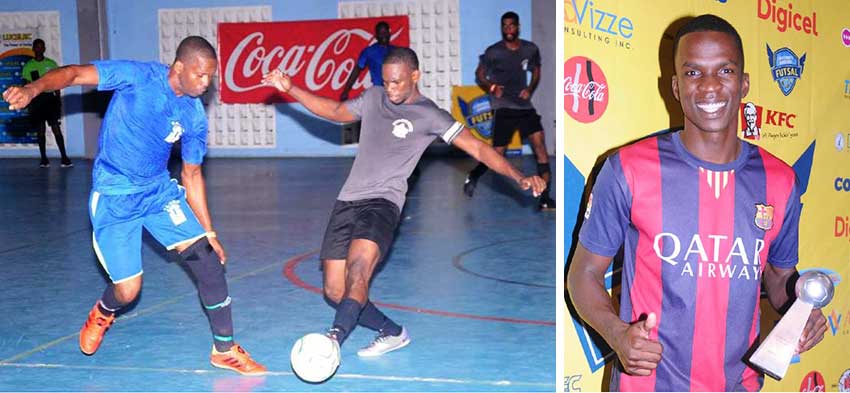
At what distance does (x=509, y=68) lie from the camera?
1275 cm

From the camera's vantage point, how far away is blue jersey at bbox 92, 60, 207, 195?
566 cm

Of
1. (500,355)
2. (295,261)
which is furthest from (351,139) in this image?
(500,355)

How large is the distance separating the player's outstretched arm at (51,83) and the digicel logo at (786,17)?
10.6 ft

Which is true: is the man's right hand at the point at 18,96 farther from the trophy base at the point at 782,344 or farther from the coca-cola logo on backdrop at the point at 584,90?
the trophy base at the point at 782,344

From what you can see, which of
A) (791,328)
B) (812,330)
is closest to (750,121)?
(812,330)

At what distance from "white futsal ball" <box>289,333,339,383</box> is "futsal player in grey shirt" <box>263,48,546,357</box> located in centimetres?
81

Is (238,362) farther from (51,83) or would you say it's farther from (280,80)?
(51,83)

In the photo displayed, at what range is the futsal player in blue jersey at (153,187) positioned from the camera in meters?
5.67

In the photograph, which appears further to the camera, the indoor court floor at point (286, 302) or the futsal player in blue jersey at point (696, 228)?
the indoor court floor at point (286, 302)

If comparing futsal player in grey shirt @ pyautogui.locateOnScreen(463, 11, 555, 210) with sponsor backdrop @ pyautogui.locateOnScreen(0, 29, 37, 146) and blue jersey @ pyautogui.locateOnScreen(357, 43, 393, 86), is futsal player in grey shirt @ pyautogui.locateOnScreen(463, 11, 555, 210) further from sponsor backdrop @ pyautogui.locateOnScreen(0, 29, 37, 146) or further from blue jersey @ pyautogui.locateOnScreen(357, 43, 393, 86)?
sponsor backdrop @ pyautogui.locateOnScreen(0, 29, 37, 146)

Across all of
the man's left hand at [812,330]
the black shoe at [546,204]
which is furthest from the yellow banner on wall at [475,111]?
the man's left hand at [812,330]

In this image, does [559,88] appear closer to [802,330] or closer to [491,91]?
[802,330]

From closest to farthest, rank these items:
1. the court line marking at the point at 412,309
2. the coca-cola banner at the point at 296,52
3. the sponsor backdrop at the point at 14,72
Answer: the court line marking at the point at 412,309
the coca-cola banner at the point at 296,52
the sponsor backdrop at the point at 14,72

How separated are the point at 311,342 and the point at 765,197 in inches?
102
